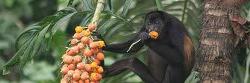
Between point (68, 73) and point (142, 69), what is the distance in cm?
124

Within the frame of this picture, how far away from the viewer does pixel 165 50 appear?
3.84 meters

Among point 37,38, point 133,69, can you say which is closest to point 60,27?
point 37,38

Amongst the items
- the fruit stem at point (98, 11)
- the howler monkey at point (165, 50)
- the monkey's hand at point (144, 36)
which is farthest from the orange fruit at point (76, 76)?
the howler monkey at point (165, 50)

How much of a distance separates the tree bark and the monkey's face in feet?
2.08

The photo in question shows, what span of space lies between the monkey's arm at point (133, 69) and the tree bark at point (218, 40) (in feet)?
2.23

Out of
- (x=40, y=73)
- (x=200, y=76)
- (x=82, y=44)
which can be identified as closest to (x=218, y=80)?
(x=200, y=76)

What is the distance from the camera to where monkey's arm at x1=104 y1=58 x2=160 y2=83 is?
12.4 ft

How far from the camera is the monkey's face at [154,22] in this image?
3.76 metres

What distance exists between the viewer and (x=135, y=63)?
12.4ft

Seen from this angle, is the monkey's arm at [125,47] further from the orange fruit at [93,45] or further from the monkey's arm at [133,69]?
the orange fruit at [93,45]

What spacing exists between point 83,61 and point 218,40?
0.79m

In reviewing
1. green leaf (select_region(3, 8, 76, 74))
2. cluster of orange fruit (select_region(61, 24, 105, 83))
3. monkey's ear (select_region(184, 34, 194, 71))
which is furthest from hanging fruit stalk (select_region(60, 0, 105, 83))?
monkey's ear (select_region(184, 34, 194, 71))

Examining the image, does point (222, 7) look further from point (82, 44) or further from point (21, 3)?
point (21, 3)

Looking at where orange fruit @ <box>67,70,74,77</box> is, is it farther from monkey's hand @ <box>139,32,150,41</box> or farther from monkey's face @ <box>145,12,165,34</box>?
monkey's face @ <box>145,12,165,34</box>
